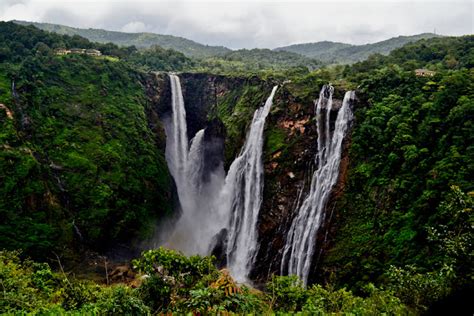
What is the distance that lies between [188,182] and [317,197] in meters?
18.1

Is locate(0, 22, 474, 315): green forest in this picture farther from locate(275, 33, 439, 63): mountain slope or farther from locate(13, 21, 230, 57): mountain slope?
locate(13, 21, 230, 57): mountain slope

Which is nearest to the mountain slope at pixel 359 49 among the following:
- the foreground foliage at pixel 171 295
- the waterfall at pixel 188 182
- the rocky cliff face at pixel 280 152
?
the waterfall at pixel 188 182

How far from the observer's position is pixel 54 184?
87.9 ft

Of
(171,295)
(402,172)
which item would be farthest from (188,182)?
(171,295)

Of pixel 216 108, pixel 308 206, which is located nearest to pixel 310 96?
pixel 308 206

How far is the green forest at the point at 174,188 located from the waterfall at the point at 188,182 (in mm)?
2689

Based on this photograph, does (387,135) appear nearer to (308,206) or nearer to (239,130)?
(308,206)

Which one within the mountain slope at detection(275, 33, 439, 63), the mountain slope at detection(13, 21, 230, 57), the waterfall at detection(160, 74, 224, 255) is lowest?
the waterfall at detection(160, 74, 224, 255)

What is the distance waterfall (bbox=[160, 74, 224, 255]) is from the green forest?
106 inches

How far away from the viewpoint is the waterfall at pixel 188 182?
107 ft

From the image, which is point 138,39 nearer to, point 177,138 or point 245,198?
point 177,138

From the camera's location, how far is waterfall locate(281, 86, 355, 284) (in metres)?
23.7

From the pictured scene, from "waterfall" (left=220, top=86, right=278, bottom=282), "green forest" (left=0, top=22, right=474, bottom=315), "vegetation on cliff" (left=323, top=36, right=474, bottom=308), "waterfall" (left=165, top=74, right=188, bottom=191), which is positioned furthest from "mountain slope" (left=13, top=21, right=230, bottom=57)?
"vegetation on cliff" (left=323, top=36, right=474, bottom=308)

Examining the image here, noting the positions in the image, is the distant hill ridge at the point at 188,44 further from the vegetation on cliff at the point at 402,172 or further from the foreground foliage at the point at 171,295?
the foreground foliage at the point at 171,295
